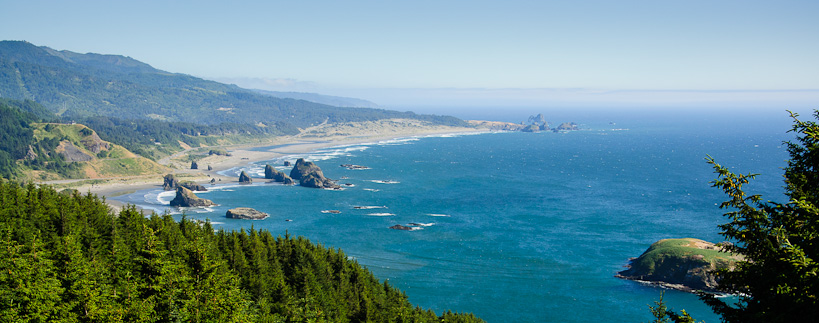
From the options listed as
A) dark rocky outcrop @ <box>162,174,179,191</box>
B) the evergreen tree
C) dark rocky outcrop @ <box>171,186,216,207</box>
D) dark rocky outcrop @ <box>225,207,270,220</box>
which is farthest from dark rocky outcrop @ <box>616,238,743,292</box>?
dark rocky outcrop @ <box>162,174,179,191</box>

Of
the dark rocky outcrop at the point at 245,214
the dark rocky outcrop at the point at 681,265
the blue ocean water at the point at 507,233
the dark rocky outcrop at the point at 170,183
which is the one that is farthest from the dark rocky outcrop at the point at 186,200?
the dark rocky outcrop at the point at 681,265

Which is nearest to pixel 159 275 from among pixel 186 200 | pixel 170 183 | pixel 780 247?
pixel 780 247

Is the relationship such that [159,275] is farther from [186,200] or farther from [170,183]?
[170,183]

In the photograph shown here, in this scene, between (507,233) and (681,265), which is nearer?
(681,265)

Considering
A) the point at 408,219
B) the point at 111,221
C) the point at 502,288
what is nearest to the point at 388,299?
the point at 502,288

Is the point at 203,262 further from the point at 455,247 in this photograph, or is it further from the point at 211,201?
the point at 211,201

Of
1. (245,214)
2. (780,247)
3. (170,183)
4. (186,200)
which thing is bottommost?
(245,214)

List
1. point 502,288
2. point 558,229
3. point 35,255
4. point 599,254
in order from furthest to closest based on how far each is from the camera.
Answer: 1. point 558,229
2. point 599,254
3. point 502,288
4. point 35,255
